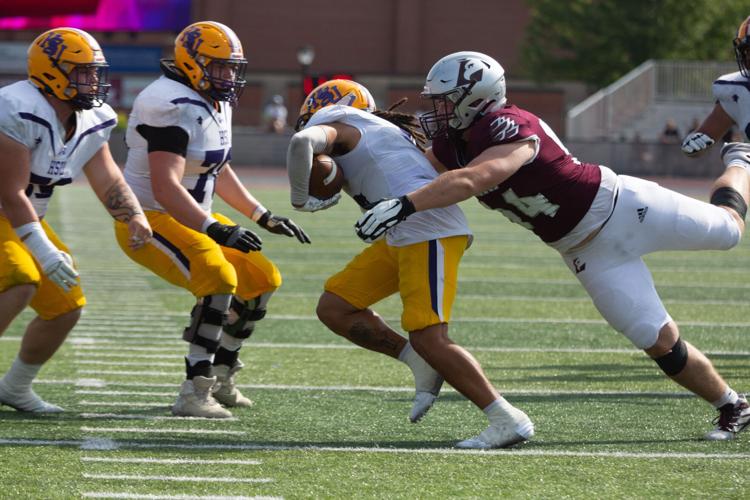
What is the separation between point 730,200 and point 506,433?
128cm

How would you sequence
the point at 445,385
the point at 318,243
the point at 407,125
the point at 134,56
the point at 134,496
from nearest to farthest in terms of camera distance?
the point at 134,496, the point at 407,125, the point at 445,385, the point at 318,243, the point at 134,56

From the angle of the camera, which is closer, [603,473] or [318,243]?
[603,473]

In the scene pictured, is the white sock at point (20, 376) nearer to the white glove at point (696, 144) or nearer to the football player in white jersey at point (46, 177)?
the football player in white jersey at point (46, 177)

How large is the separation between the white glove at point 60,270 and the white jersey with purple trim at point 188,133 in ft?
2.68

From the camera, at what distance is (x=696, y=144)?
6.11 m

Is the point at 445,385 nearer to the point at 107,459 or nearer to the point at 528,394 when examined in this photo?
the point at 528,394

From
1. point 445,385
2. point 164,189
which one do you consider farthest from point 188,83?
point 445,385

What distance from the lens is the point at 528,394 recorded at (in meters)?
6.11

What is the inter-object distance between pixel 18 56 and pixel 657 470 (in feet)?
128

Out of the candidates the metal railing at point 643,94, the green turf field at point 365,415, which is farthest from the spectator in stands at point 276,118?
the green turf field at point 365,415

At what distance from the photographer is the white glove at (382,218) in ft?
14.8

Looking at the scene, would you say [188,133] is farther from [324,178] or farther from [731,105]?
[731,105]

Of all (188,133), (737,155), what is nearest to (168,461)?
(188,133)

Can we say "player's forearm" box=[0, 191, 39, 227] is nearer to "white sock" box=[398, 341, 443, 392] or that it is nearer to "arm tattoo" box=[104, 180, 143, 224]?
"arm tattoo" box=[104, 180, 143, 224]
